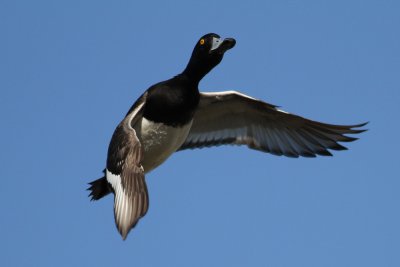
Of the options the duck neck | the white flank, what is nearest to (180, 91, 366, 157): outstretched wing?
the duck neck

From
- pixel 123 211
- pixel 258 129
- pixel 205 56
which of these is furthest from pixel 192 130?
pixel 123 211

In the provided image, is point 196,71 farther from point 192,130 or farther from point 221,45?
point 192,130

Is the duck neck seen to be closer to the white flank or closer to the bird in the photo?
the bird

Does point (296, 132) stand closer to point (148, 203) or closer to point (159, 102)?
point (159, 102)

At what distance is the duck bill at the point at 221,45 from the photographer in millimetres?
9727

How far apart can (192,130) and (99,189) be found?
1754 mm

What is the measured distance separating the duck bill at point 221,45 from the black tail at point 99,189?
209 centimetres

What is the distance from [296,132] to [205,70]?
192 centimetres

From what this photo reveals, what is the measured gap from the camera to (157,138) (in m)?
9.63

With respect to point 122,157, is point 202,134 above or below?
above

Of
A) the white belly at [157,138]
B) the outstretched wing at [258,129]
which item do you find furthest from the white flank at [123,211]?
the outstretched wing at [258,129]

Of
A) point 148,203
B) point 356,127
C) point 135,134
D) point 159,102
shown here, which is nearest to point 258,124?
point 356,127

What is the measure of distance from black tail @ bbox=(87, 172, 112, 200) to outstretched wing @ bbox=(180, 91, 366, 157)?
5.07 feet

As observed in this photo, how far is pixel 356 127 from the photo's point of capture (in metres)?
10.6
